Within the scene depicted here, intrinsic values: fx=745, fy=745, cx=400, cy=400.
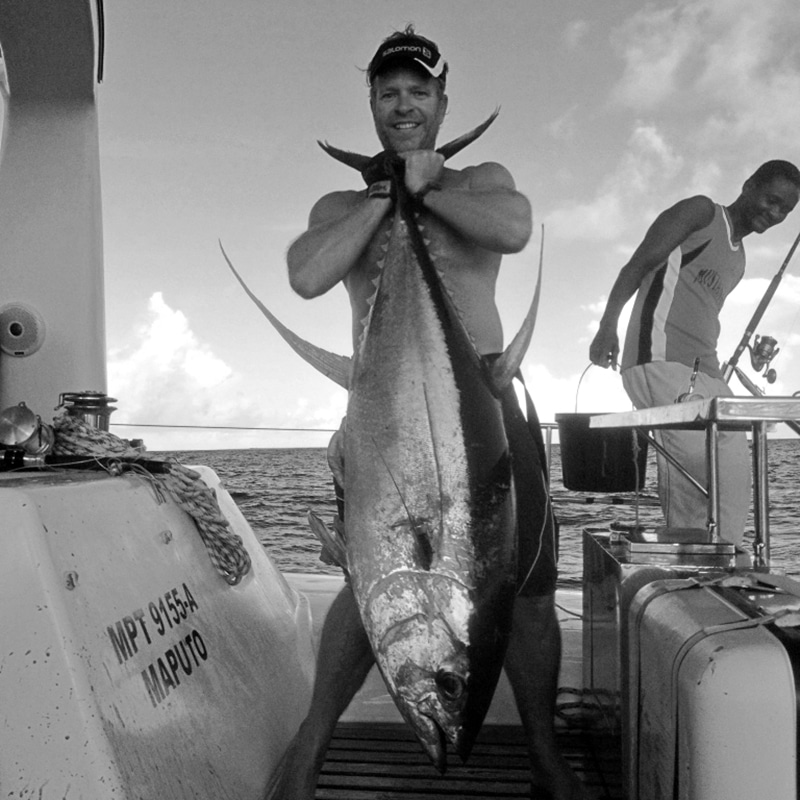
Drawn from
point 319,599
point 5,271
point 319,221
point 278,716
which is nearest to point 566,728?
point 278,716

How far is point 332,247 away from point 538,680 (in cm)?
103

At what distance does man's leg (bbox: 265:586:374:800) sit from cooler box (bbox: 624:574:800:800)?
2.24 ft

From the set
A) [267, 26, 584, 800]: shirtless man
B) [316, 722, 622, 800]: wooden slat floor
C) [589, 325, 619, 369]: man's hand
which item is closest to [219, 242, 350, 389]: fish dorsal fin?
[267, 26, 584, 800]: shirtless man

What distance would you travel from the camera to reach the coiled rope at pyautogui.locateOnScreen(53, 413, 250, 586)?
5.79ft

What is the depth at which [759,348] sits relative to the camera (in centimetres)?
365

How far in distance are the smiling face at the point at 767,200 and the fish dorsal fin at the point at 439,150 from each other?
2.15 meters

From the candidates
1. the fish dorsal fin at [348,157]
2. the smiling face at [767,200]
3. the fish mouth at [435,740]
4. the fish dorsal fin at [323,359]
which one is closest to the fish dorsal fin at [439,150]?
the fish dorsal fin at [348,157]

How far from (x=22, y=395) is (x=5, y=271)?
537 mm

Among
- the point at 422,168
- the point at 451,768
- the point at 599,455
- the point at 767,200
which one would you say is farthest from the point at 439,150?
the point at 767,200

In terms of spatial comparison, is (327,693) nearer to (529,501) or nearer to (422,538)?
(529,501)

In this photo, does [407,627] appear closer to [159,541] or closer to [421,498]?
[421,498]

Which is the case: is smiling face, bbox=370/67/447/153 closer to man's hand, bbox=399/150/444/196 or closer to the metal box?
man's hand, bbox=399/150/444/196

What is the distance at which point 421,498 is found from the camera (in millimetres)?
1104

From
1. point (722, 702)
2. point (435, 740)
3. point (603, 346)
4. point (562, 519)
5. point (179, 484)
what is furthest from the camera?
point (562, 519)
